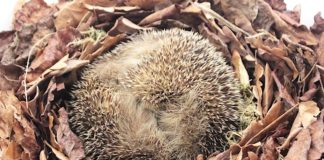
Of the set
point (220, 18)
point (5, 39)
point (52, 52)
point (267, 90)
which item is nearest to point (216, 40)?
point (220, 18)

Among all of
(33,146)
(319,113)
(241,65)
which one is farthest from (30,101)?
(319,113)

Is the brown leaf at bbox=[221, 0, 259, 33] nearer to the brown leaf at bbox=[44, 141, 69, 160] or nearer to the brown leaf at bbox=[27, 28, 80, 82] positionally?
the brown leaf at bbox=[27, 28, 80, 82]

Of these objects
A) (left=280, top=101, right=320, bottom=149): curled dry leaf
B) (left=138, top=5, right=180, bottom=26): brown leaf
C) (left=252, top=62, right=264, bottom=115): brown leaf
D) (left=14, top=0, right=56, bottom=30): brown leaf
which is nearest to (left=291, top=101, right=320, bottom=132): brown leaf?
(left=280, top=101, right=320, bottom=149): curled dry leaf

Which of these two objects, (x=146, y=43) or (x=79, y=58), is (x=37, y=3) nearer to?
(x=79, y=58)

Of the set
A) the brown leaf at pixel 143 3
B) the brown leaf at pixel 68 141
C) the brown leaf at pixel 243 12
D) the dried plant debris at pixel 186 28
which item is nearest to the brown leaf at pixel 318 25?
the dried plant debris at pixel 186 28

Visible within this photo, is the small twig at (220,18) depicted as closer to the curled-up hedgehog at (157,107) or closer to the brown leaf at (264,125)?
the curled-up hedgehog at (157,107)

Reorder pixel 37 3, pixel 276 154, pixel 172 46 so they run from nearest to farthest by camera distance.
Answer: pixel 276 154
pixel 172 46
pixel 37 3
